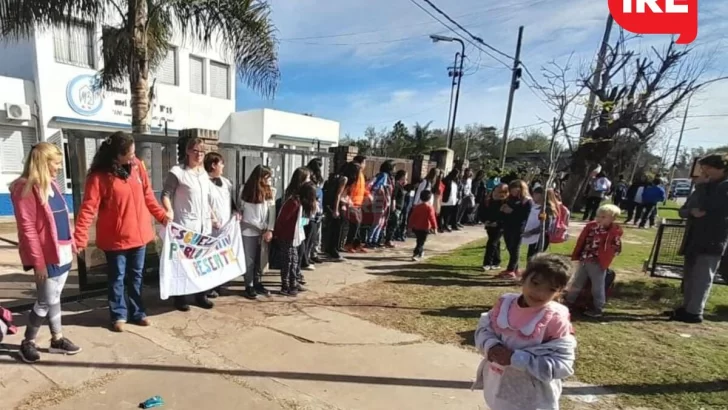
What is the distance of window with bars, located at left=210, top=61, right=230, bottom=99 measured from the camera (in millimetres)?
17828

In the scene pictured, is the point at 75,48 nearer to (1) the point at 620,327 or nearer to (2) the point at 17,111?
(2) the point at 17,111

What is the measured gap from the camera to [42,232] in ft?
9.86

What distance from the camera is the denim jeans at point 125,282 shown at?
3777 millimetres

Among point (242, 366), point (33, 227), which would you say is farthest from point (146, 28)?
point (242, 366)

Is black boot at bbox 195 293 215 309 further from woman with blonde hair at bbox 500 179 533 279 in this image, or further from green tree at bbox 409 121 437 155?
green tree at bbox 409 121 437 155

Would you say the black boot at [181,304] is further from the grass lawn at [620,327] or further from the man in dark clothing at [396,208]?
the man in dark clothing at [396,208]

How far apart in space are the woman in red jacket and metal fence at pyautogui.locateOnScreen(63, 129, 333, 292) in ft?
3.48

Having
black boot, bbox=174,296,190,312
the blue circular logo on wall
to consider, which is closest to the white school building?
the blue circular logo on wall

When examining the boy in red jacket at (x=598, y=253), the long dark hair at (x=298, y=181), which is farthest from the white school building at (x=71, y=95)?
the boy in red jacket at (x=598, y=253)

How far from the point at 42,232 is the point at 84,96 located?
13.1m

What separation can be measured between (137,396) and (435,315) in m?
3.05

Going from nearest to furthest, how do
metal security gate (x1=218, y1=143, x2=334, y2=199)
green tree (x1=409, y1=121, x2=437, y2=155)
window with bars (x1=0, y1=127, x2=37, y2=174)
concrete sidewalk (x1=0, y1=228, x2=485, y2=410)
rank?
concrete sidewalk (x1=0, y1=228, x2=485, y2=410), metal security gate (x1=218, y1=143, x2=334, y2=199), window with bars (x1=0, y1=127, x2=37, y2=174), green tree (x1=409, y1=121, x2=437, y2=155)

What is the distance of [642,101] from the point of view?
8883 millimetres

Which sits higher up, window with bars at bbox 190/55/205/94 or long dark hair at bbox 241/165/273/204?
window with bars at bbox 190/55/205/94
